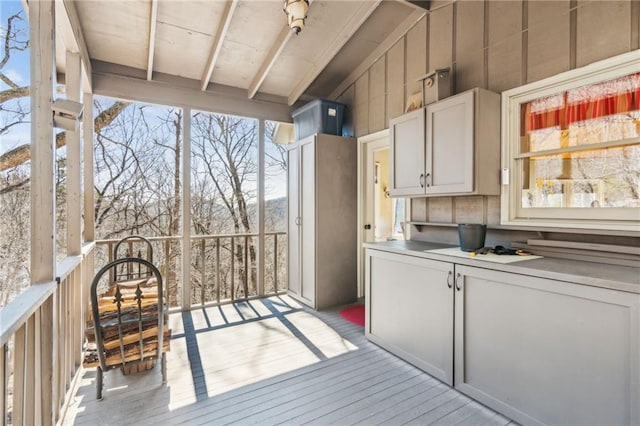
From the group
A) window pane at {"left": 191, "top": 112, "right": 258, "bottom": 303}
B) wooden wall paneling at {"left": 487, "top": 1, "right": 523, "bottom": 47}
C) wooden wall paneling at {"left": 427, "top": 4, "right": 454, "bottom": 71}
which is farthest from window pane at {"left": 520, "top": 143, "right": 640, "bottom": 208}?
window pane at {"left": 191, "top": 112, "right": 258, "bottom": 303}

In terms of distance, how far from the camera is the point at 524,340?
1.84 metres

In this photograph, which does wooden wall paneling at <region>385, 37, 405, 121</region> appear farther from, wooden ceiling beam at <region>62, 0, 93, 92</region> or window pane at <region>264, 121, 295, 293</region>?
wooden ceiling beam at <region>62, 0, 93, 92</region>

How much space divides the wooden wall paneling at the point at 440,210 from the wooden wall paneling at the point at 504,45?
105 cm

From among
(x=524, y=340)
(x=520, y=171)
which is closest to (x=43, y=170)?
(x=524, y=340)

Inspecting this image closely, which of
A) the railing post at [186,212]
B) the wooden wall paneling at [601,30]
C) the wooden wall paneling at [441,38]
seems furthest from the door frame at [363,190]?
the wooden wall paneling at [601,30]

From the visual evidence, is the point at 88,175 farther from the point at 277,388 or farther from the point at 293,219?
the point at 277,388

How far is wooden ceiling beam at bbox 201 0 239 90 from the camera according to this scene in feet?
9.35

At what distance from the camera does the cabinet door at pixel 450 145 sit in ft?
8.05

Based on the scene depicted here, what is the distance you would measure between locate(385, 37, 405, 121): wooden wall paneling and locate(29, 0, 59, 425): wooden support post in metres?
3.06

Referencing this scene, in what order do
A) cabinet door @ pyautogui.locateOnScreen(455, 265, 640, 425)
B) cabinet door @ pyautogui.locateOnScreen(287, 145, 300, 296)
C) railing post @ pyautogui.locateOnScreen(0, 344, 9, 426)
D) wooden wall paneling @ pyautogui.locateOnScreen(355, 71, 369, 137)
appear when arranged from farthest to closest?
cabinet door @ pyautogui.locateOnScreen(287, 145, 300, 296)
wooden wall paneling @ pyautogui.locateOnScreen(355, 71, 369, 137)
cabinet door @ pyautogui.locateOnScreen(455, 265, 640, 425)
railing post @ pyautogui.locateOnScreen(0, 344, 9, 426)

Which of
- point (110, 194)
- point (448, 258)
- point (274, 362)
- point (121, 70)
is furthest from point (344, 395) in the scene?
point (110, 194)

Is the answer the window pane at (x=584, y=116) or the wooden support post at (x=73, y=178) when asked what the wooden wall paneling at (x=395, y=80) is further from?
the wooden support post at (x=73, y=178)

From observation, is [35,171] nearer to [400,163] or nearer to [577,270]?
[400,163]

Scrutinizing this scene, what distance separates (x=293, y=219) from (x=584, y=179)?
3.16 metres
